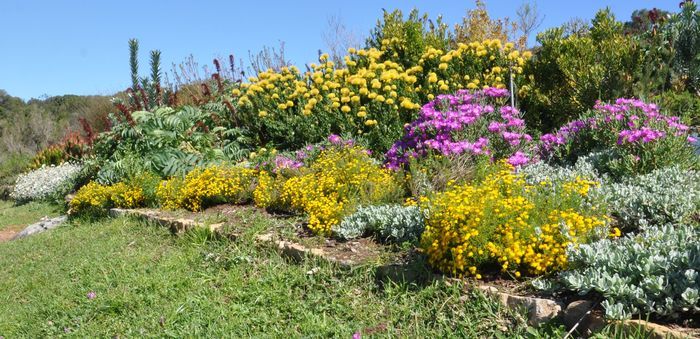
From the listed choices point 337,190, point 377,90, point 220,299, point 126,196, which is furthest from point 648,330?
point 126,196

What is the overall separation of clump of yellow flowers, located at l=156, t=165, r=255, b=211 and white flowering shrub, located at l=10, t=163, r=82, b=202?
4.66 metres

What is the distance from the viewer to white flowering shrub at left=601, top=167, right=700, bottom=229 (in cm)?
366

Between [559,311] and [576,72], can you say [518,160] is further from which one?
[559,311]

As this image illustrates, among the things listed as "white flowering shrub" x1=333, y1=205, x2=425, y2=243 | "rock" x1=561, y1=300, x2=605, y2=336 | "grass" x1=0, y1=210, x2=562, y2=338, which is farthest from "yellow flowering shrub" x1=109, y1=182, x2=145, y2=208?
"rock" x1=561, y1=300, x2=605, y2=336

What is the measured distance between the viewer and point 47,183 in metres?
12.2

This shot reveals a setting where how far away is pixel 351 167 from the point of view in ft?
18.0

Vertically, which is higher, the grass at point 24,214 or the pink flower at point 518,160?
the pink flower at point 518,160

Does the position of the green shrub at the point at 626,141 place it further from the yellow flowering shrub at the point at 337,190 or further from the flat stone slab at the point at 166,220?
the flat stone slab at the point at 166,220

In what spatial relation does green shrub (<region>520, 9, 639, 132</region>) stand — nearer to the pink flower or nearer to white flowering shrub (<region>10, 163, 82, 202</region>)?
the pink flower

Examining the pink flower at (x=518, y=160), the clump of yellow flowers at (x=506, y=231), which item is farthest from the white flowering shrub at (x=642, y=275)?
the pink flower at (x=518, y=160)

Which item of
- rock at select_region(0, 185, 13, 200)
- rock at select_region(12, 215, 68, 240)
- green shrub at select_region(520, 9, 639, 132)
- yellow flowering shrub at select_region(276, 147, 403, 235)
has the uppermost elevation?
green shrub at select_region(520, 9, 639, 132)

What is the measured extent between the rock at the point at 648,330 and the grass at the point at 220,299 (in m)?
0.33

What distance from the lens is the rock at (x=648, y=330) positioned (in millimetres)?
2498

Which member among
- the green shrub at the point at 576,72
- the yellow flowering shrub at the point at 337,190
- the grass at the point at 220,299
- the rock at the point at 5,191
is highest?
the green shrub at the point at 576,72
